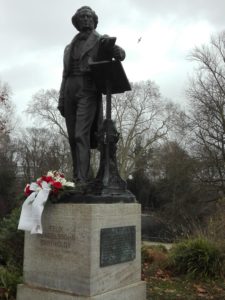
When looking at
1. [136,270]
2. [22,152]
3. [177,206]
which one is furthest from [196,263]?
[22,152]

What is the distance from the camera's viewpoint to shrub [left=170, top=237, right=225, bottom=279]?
32.6ft

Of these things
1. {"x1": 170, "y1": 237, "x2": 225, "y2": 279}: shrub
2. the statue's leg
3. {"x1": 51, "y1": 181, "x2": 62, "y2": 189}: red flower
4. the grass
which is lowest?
the grass

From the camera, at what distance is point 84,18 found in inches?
268

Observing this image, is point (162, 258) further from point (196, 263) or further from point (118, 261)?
point (118, 261)

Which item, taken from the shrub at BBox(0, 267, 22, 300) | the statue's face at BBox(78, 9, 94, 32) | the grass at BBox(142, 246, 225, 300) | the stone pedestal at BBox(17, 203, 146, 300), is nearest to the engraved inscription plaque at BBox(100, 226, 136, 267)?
the stone pedestal at BBox(17, 203, 146, 300)

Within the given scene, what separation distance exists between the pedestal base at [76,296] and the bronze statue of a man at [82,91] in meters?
1.61

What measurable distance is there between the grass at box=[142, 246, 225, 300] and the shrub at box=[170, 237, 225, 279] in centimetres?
18

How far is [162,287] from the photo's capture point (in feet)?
28.8

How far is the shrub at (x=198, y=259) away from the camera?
9.92 metres

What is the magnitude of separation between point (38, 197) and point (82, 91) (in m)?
1.77

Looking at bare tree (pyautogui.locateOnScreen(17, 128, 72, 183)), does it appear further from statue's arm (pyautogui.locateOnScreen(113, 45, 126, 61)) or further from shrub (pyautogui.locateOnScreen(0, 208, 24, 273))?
statue's arm (pyautogui.locateOnScreen(113, 45, 126, 61))

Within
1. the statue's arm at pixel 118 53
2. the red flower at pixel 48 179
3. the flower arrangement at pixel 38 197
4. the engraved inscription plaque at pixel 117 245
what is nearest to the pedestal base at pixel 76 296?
the engraved inscription plaque at pixel 117 245

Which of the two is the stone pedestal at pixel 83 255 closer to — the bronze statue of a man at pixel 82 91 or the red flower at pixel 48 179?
the red flower at pixel 48 179

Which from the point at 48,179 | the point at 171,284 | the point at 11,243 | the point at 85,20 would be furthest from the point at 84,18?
the point at 171,284
